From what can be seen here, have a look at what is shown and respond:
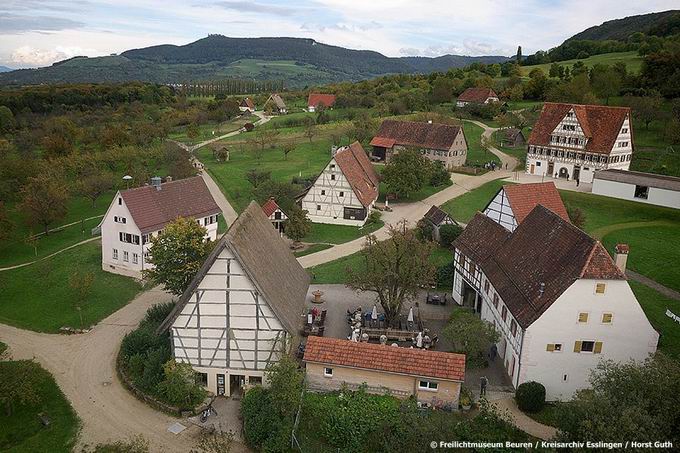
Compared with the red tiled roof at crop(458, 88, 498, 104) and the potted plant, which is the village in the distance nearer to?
the potted plant

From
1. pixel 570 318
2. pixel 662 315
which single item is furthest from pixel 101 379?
pixel 662 315

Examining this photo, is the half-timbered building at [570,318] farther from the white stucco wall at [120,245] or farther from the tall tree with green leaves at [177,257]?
the white stucco wall at [120,245]

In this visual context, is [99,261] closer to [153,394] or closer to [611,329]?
[153,394]

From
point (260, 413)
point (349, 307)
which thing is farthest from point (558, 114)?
point (260, 413)

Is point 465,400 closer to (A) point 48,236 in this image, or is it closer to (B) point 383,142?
(A) point 48,236

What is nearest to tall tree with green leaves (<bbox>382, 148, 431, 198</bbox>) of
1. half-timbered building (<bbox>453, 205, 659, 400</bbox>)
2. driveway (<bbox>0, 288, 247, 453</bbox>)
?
driveway (<bbox>0, 288, 247, 453</bbox>)

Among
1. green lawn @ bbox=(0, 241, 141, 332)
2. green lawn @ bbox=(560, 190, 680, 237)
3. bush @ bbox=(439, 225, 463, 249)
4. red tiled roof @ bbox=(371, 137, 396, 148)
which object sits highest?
red tiled roof @ bbox=(371, 137, 396, 148)

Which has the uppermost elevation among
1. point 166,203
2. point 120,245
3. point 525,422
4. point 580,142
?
point 580,142
